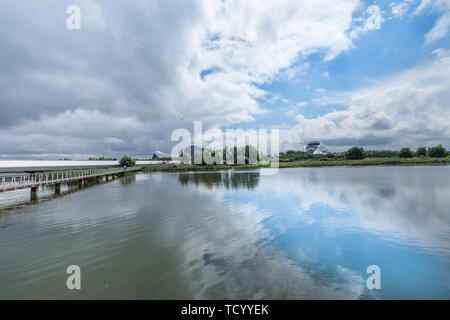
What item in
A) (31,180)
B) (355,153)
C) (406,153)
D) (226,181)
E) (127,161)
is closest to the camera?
(31,180)

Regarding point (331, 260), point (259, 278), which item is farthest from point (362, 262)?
point (259, 278)

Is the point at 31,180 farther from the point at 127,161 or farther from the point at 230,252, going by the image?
the point at 127,161

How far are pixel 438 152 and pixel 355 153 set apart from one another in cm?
4429

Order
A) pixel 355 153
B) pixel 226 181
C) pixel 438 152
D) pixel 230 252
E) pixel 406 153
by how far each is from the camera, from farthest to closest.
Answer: pixel 355 153, pixel 406 153, pixel 438 152, pixel 226 181, pixel 230 252

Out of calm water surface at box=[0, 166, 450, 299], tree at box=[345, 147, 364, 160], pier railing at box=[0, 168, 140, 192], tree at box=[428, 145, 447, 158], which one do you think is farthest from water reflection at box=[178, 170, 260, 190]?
tree at box=[428, 145, 447, 158]

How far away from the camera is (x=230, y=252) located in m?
8.38

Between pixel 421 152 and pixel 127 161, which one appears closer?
pixel 127 161

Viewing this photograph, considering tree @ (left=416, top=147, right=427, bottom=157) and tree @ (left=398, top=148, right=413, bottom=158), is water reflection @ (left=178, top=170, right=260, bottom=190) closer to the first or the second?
tree @ (left=398, top=148, right=413, bottom=158)

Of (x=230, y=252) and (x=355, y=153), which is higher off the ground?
(x=355, y=153)

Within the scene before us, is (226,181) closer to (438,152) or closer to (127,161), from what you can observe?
(127,161)

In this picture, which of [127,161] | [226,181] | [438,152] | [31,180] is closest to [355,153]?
[438,152]

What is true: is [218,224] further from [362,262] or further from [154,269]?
[362,262]

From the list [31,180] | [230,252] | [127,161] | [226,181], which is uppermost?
[127,161]
